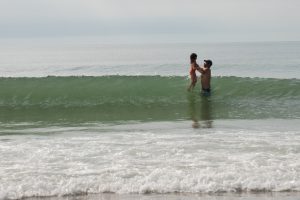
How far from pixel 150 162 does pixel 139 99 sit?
997 cm

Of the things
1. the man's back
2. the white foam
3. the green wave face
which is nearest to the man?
the man's back

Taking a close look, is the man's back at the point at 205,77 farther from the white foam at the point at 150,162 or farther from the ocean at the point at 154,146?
the white foam at the point at 150,162

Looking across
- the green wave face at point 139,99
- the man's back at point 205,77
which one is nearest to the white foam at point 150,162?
the green wave face at point 139,99

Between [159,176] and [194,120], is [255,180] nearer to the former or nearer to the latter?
[159,176]

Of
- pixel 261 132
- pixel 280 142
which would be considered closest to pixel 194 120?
pixel 261 132

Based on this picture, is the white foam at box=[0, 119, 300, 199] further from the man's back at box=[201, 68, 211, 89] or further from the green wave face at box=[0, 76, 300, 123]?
the man's back at box=[201, 68, 211, 89]

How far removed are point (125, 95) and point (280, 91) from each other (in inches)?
203

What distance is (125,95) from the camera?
60.6ft

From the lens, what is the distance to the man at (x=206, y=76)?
51.2 ft

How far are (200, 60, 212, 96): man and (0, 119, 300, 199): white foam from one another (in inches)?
198

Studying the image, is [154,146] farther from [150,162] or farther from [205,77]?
[205,77]

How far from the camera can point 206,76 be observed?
15.7 m

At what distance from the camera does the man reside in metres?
15.6

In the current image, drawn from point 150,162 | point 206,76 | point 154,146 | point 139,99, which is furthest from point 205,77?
point 150,162
